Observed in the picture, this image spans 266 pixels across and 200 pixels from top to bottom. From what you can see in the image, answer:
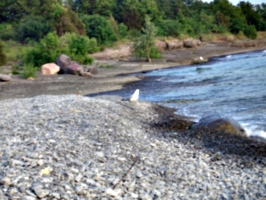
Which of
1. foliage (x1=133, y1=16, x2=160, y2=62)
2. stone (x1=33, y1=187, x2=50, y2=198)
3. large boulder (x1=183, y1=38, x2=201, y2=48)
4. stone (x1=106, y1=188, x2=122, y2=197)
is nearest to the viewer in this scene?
stone (x1=33, y1=187, x2=50, y2=198)

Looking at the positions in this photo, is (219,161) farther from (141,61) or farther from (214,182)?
(141,61)

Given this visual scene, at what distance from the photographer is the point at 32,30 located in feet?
197

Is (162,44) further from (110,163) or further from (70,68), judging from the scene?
(110,163)

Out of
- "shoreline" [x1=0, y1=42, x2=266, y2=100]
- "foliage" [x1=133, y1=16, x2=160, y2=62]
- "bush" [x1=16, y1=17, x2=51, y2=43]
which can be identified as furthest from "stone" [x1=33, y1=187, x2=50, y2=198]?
"bush" [x1=16, y1=17, x2=51, y2=43]

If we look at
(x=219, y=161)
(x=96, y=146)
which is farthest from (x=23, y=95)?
(x=219, y=161)

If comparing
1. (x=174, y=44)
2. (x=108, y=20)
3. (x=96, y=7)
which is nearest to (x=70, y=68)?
(x=108, y=20)

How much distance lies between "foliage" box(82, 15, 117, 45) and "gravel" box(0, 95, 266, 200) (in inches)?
1876

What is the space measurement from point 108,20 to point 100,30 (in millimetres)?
3927

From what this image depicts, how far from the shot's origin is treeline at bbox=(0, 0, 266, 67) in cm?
5522

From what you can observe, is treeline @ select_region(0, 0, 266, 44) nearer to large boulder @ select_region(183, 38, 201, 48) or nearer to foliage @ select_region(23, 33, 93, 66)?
large boulder @ select_region(183, 38, 201, 48)

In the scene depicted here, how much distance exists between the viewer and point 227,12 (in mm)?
96062

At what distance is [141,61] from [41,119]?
3820cm

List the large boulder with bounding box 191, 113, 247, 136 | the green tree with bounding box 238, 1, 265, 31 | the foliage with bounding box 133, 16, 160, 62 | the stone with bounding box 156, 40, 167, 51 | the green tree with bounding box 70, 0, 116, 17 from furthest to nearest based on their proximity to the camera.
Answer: the green tree with bounding box 238, 1, 265, 31
the green tree with bounding box 70, 0, 116, 17
the stone with bounding box 156, 40, 167, 51
the foliage with bounding box 133, 16, 160, 62
the large boulder with bounding box 191, 113, 247, 136

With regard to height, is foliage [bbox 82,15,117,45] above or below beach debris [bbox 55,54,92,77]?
above
